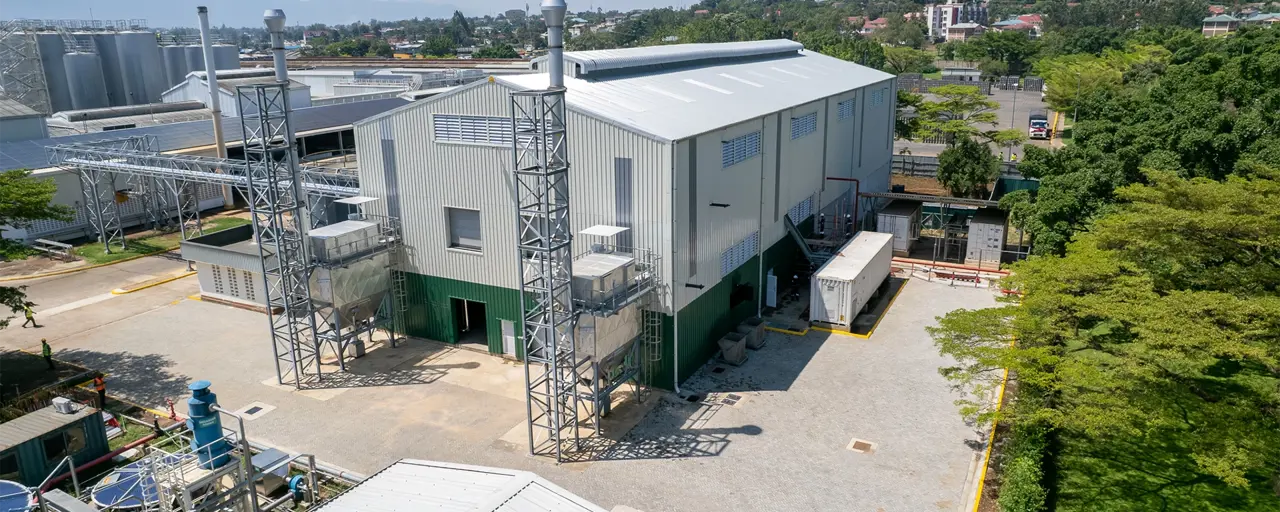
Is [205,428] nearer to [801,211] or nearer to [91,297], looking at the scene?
[801,211]

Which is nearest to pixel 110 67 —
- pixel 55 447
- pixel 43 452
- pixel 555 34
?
pixel 55 447

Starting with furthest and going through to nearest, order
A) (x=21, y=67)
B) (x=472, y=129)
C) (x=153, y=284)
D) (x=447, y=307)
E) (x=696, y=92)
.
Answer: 1. (x=21, y=67)
2. (x=153, y=284)
3. (x=696, y=92)
4. (x=447, y=307)
5. (x=472, y=129)

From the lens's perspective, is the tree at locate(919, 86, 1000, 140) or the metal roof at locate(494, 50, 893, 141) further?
the tree at locate(919, 86, 1000, 140)

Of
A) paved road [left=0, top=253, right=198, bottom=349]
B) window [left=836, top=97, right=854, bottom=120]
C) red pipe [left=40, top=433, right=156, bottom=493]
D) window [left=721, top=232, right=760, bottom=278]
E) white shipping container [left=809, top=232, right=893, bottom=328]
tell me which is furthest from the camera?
window [left=836, top=97, right=854, bottom=120]

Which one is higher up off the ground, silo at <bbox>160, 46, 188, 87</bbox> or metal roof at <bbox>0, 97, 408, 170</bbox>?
silo at <bbox>160, 46, 188, 87</bbox>

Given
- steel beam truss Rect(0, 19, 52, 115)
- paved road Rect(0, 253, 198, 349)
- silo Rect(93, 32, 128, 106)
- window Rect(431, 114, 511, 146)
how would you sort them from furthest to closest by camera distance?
silo Rect(93, 32, 128, 106) < steel beam truss Rect(0, 19, 52, 115) < paved road Rect(0, 253, 198, 349) < window Rect(431, 114, 511, 146)

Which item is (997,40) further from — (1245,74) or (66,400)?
(66,400)

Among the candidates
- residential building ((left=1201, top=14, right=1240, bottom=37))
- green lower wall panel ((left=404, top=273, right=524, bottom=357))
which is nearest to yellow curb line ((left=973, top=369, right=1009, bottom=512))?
green lower wall panel ((left=404, top=273, right=524, bottom=357))

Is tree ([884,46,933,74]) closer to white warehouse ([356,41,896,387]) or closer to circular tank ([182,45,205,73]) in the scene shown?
circular tank ([182,45,205,73])
